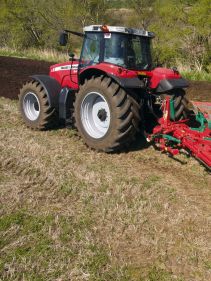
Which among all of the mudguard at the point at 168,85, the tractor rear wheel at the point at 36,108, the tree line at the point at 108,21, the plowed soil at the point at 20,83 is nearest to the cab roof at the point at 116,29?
the mudguard at the point at 168,85

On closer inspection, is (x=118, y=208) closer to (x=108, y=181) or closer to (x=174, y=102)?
(x=108, y=181)

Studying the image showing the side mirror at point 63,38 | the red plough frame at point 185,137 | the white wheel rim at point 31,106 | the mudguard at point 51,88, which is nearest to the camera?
the red plough frame at point 185,137

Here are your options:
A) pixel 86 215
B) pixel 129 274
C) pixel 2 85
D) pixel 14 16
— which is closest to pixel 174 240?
pixel 129 274

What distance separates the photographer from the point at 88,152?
19.3ft

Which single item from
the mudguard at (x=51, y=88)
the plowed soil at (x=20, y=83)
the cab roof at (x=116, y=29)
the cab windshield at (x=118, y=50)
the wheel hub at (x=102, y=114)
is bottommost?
the plowed soil at (x=20, y=83)

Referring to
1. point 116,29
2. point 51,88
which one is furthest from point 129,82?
point 51,88

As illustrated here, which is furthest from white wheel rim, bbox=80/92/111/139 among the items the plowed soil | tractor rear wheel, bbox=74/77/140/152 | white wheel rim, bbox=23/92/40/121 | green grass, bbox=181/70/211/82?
green grass, bbox=181/70/211/82

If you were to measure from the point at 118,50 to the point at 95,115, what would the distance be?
3.66ft

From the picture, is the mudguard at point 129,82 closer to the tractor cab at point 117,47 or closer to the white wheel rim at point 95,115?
the tractor cab at point 117,47

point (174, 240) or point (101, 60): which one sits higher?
point (101, 60)

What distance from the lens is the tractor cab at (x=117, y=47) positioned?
5742 mm

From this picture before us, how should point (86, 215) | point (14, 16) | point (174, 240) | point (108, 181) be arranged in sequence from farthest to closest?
point (14, 16) → point (108, 181) → point (86, 215) → point (174, 240)

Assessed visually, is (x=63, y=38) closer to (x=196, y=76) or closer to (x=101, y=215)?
(x=101, y=215)

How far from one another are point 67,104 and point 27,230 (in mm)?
3206
